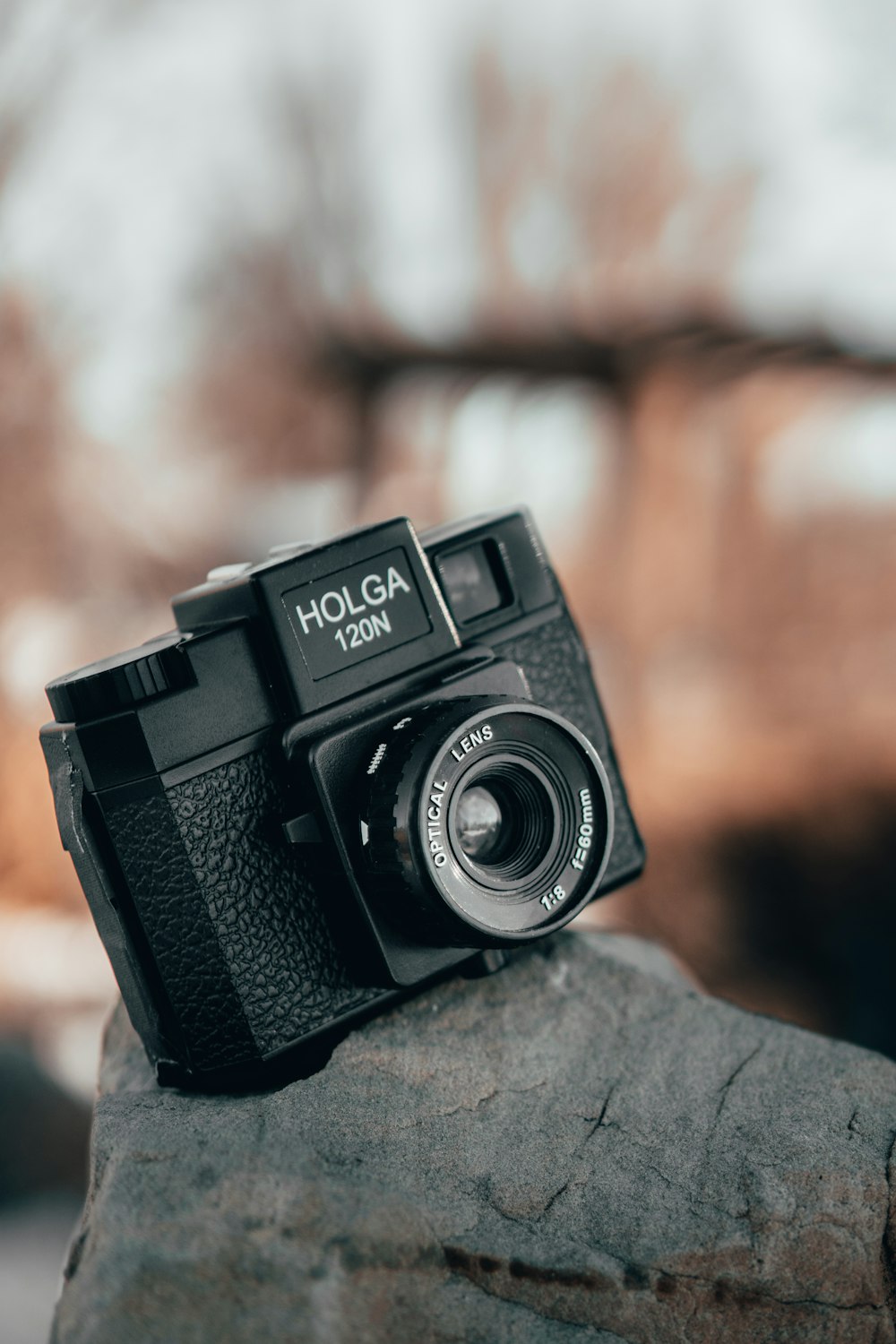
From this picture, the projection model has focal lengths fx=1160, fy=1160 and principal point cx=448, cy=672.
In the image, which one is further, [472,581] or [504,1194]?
[472,581]

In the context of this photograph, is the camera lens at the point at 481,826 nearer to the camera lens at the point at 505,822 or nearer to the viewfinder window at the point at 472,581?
the camera lens at the point at 505,822

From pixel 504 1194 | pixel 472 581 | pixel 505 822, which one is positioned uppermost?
pixel 472 581

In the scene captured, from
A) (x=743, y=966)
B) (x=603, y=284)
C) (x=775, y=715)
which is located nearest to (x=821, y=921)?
(x=743, y=966)

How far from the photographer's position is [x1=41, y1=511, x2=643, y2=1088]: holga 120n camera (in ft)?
1.71

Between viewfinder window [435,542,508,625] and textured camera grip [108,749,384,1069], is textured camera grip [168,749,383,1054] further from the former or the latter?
viewfinder window [435,542,508,625]

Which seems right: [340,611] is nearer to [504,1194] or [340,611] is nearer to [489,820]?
[489,820]

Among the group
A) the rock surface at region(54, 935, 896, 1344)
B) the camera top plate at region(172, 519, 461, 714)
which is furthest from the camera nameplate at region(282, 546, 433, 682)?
the rock surface at region(54, 935, 896, 1344)

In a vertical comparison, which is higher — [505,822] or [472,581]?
[472,581]

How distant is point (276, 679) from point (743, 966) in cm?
121

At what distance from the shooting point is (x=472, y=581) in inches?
24.6

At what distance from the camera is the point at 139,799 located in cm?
53

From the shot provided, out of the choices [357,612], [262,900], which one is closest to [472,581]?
[357,612]

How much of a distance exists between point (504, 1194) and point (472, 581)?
0.99 feet

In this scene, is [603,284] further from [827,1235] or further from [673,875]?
[827,1235]
